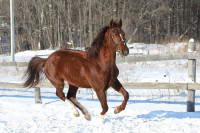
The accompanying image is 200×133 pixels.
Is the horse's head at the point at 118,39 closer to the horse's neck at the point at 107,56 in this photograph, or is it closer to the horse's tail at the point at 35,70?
the horse's neck at the point at 107,56

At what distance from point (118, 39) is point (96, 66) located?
0.63 meters

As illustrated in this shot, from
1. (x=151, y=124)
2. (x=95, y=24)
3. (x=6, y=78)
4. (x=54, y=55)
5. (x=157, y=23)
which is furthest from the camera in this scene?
(x=157, y=23)

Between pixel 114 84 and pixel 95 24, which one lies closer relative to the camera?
pixel 114 84

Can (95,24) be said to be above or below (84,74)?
above

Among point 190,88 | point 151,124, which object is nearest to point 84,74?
point 151,124

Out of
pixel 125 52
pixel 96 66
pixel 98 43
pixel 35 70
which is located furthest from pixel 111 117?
pixel 35 70

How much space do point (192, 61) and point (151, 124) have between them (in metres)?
2.07

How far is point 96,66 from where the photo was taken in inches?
186

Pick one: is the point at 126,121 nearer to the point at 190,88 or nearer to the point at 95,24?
the point at 190,88

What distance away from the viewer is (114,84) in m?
4.95

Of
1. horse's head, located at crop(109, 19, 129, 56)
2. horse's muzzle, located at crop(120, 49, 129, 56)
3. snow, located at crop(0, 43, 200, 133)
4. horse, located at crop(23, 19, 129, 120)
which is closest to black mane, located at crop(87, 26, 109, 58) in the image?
horse, located at crop(23, 19, 129, 120)

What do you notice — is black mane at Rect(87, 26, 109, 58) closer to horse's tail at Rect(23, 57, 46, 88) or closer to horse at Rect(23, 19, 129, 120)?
horse at Rect(23, 19, 129, 120)

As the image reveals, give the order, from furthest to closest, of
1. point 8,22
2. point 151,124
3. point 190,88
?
1. point 8,22
2. point 190,88
3. point 151,124

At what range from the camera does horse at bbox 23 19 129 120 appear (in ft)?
15.0
